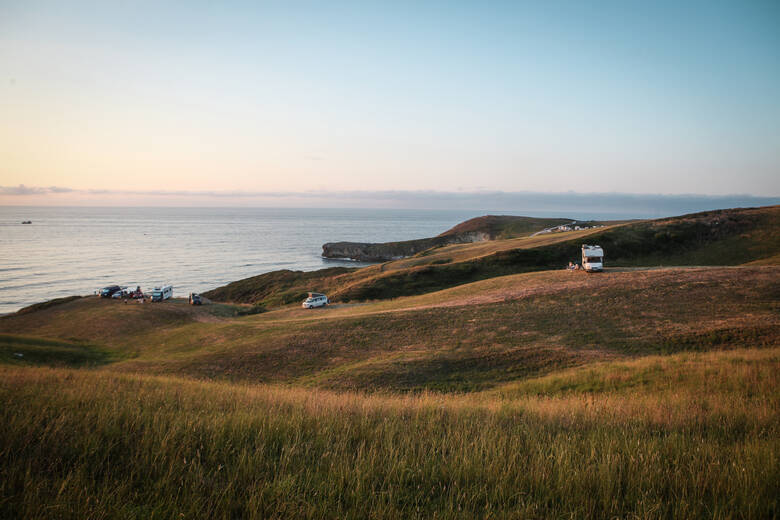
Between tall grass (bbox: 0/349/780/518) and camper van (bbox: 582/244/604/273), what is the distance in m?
34.3

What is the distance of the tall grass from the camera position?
3.56m

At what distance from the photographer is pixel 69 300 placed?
49656 mm

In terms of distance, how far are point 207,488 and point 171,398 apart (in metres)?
4.19

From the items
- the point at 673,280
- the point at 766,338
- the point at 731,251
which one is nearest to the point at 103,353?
the point at 766,338

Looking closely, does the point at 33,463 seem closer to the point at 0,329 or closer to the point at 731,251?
the point at 0,329

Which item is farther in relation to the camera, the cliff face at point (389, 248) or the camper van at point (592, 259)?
the cliff face at point (389, 248)

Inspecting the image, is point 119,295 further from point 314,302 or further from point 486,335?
point 486,335

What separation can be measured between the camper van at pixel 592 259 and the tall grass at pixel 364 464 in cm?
3426

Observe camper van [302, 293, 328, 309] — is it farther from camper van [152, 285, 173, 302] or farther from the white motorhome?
camper van [152, 285, 173, 302]

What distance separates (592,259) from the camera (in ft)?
126

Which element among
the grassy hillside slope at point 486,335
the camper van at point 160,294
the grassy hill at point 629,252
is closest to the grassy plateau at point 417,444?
the grassy hillside slope at point 486,335

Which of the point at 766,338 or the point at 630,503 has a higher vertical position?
the point at 630,503

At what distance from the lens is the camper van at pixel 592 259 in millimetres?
37750

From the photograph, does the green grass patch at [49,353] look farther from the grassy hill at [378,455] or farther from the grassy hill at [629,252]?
the grassy hill at [629,252]
